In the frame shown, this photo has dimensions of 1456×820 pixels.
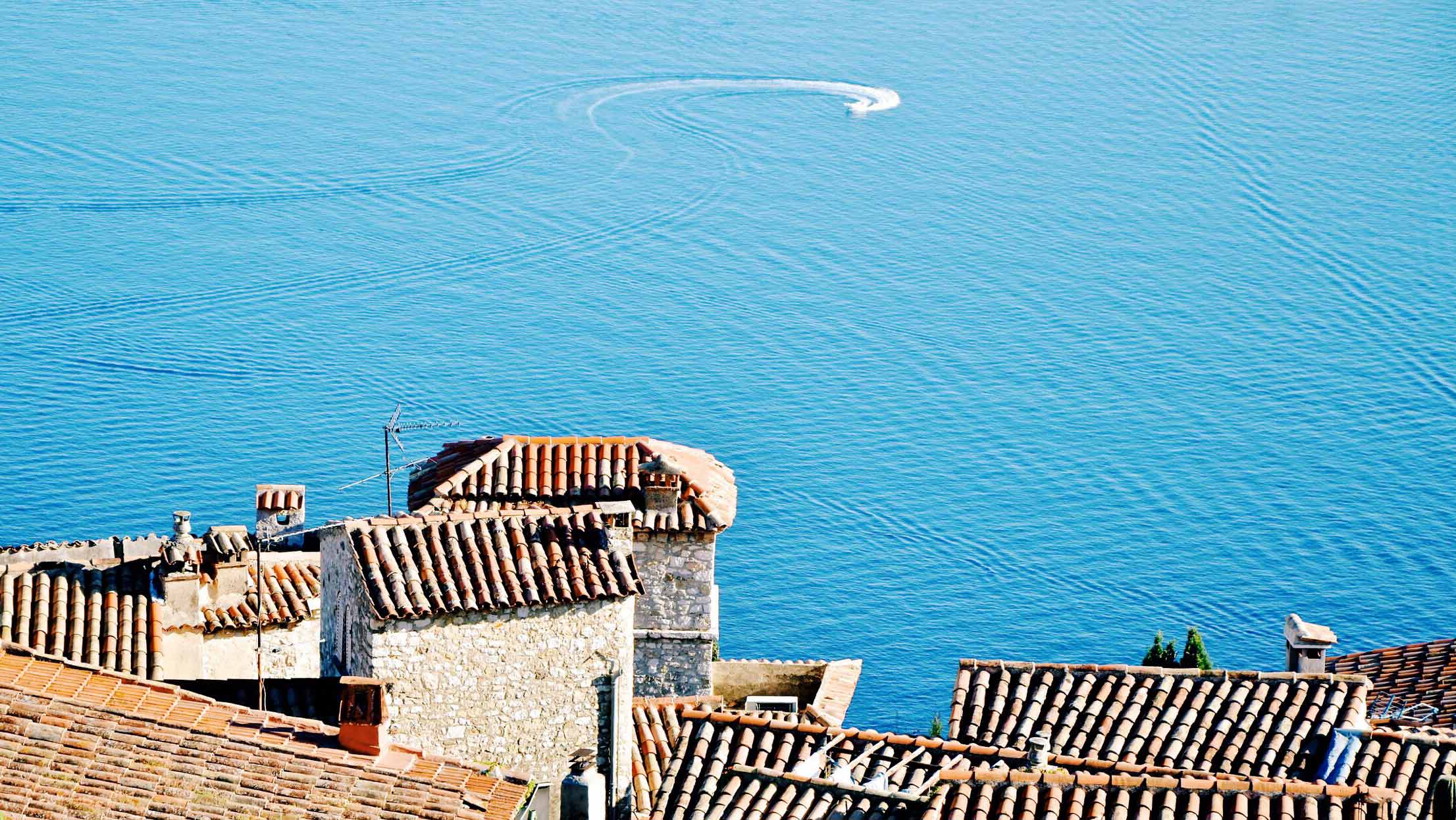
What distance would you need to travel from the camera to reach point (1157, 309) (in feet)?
294

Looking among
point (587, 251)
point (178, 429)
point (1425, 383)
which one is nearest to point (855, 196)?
Answer: point (587, 251)

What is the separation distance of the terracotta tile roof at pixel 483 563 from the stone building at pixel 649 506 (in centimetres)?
465

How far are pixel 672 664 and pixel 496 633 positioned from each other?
670 cm

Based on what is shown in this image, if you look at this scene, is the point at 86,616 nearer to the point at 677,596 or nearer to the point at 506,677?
the point at 506,677

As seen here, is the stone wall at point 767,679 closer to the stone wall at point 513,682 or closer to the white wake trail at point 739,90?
the stone wall at point 513,682

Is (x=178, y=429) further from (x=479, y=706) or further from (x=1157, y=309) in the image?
(x=479, y=706)

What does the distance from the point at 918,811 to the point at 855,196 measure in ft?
292

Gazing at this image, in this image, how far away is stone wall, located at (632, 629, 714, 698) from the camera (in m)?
25.6

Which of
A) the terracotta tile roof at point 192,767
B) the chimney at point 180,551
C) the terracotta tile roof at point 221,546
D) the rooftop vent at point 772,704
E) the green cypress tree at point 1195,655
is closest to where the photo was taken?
the terracotta tile roof at point 192,767

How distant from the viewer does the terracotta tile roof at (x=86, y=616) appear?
64.7ft

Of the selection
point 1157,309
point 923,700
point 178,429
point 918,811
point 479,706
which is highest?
point 1157,309

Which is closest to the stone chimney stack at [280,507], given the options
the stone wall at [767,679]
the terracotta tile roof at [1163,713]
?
the stone wall at [767,679]

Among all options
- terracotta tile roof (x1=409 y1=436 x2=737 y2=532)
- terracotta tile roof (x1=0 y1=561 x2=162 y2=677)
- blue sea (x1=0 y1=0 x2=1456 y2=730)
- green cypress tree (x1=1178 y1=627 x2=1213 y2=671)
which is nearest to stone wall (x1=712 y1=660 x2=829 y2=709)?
terracotta tile roof (x1=409 y1=436 x2=737 y2=532)

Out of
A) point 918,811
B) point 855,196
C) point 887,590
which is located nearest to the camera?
point 918,811
